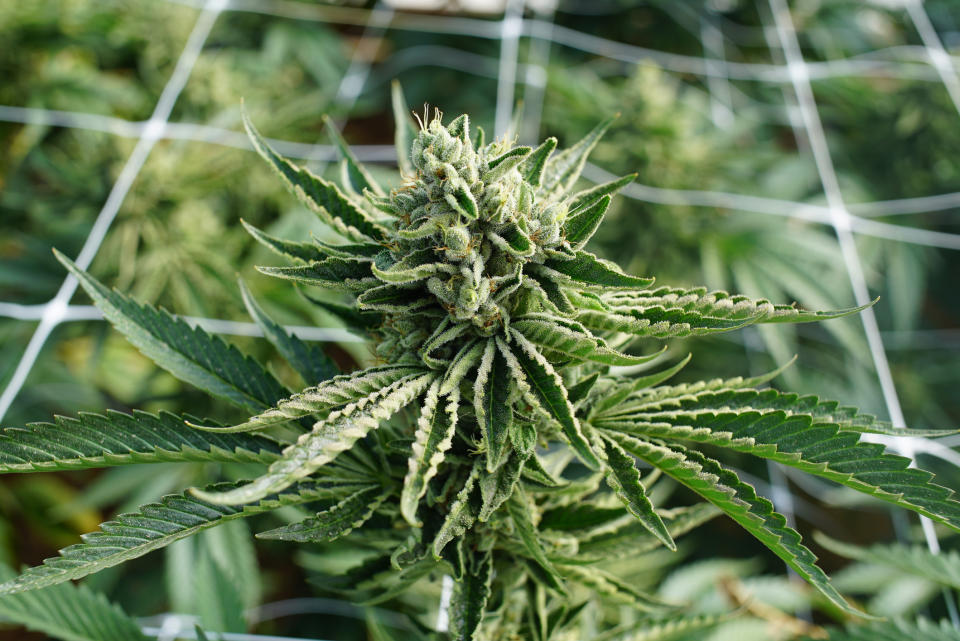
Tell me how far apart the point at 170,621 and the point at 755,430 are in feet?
3.69

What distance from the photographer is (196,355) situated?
706mm

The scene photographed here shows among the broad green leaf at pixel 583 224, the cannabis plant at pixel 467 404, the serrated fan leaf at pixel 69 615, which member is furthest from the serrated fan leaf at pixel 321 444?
the serrated fan leaf at pixel 69 615

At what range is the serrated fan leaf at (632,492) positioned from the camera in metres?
0.54

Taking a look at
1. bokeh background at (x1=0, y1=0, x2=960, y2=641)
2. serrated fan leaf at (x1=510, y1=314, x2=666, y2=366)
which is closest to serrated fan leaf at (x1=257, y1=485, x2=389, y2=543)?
serrated fan leaf at (x1=510, y1=314, x2=666, y2=366)

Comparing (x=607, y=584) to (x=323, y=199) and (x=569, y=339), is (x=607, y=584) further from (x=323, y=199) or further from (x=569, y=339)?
(x=323, y=199)

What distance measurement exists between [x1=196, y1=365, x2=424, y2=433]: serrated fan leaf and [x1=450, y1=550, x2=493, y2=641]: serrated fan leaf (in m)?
0.23

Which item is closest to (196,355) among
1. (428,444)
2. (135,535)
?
(135,535)

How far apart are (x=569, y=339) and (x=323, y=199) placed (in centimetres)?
30

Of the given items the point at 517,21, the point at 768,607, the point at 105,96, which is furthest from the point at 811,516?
the point at 105,96

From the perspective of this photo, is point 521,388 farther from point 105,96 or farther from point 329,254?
point 105,96

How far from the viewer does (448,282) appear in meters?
0.55

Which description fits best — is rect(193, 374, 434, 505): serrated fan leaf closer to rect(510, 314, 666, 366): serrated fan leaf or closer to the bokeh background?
rect(510, 314, 666, 366): serrated fan leaf

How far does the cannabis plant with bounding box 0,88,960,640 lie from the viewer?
533mm

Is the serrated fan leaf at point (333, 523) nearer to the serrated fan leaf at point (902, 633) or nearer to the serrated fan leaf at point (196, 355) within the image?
the serrated fan leaf at point (196, 355)
